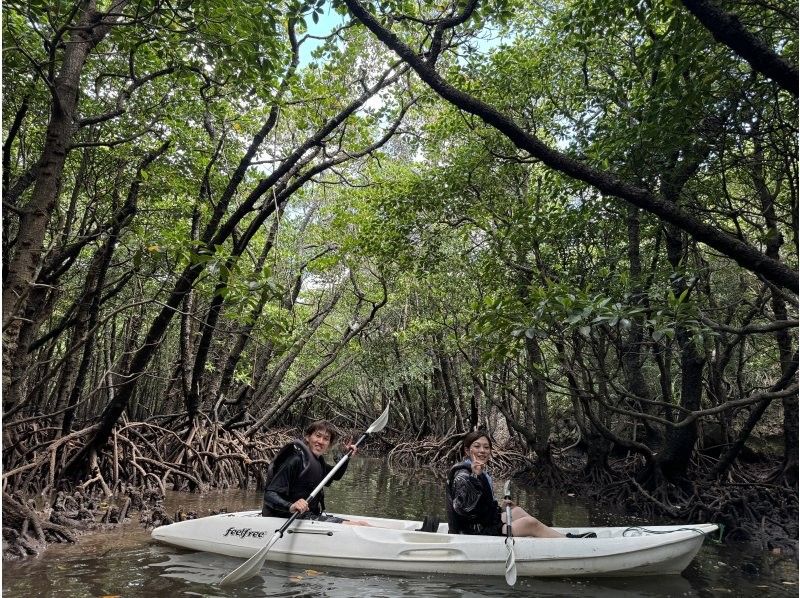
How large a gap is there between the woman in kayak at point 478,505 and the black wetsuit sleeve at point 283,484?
147 centimetres

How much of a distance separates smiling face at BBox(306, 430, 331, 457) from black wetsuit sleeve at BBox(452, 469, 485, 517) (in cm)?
137

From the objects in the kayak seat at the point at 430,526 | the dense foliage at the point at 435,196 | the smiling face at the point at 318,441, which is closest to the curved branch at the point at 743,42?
the dense foliage at the point at 435,196

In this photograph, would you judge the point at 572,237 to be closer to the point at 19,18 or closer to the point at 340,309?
the point at 19,18

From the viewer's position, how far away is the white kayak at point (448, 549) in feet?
16.5

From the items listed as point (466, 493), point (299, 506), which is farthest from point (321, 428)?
point (466, 493)

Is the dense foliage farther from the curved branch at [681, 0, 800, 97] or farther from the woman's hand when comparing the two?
the woman's hand

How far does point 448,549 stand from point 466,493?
19.3 inches

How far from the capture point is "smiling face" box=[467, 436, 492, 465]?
17.8 feet

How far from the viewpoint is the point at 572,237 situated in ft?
26.5

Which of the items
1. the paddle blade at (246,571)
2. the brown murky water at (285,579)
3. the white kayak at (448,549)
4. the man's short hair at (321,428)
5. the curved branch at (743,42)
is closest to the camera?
the curved branch at (743,42)

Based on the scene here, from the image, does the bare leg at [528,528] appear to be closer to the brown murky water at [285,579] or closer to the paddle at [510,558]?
the paddle at [510,558]

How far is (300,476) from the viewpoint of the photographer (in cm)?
576

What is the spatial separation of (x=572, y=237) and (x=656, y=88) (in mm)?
2700

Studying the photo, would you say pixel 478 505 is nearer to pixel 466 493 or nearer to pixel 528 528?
pixel 466 493
